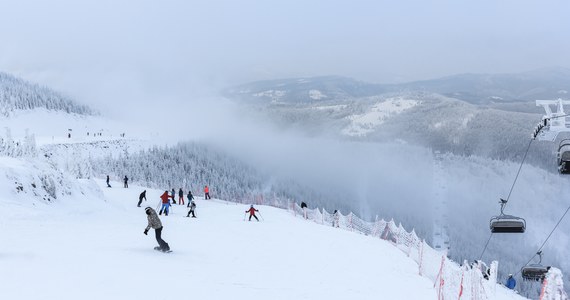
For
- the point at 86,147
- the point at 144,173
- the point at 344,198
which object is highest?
the point at 86,147

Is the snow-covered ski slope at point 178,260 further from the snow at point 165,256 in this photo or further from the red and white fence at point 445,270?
the red and white fence at point 445,270

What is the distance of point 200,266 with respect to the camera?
11883 millimetres

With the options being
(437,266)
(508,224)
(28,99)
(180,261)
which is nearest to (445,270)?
(437,266)

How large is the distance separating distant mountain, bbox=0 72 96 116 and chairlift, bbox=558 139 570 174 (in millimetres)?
112602

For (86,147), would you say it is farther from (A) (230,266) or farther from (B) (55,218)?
(A) (230,266)

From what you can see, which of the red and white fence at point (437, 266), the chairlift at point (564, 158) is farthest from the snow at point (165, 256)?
the chairlift at point (564, 158)

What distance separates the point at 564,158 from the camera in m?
12.2

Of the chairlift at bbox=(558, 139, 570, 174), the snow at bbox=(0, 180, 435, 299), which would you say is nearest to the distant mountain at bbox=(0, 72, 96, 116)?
the snow at bbox=(0, 180, 435, 299)

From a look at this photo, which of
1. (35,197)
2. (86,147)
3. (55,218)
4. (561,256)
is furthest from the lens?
(561,256)

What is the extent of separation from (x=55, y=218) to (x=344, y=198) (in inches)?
5522

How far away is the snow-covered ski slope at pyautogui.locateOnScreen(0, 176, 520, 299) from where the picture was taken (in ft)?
29.7

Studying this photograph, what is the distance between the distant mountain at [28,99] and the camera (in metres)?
110

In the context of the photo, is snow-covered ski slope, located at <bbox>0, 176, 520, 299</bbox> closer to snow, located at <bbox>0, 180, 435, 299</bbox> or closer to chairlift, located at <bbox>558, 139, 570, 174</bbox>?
snow, located at <bbox>0, 180, 435, 299</bbox>

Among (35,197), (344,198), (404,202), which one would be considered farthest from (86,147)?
(404,202)
